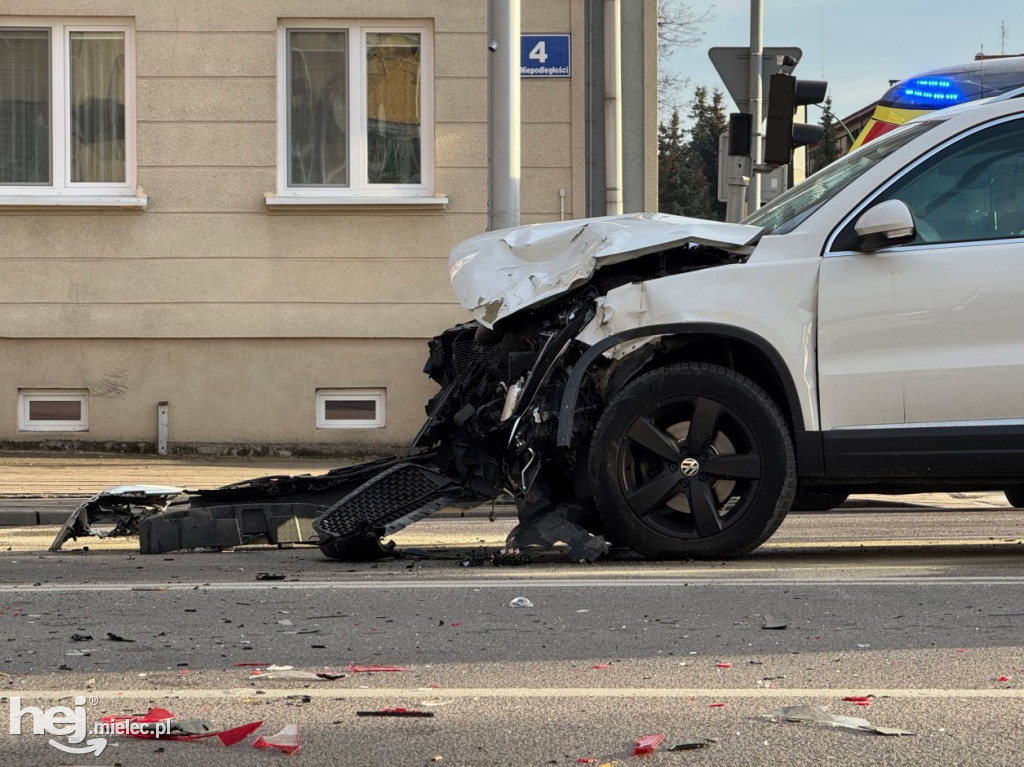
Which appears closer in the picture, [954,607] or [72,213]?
[954,607]

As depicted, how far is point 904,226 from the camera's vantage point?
6.59 metres

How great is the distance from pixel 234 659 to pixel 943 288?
11.5ft

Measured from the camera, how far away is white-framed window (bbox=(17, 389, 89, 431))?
606 inches

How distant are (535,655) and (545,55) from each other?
1124cm

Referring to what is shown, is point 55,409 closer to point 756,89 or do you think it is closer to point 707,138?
point 756,89

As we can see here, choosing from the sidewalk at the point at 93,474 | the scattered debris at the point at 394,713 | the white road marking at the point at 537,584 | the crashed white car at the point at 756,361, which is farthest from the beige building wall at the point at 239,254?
the scattered debris at the point at 394,713

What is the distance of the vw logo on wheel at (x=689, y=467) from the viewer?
6.68 meters

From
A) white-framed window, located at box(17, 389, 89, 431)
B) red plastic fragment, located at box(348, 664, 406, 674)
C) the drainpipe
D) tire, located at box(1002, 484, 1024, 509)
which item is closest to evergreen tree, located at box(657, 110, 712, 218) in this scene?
the drainpipe

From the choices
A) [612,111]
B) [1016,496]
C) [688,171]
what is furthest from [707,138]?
[1016,496]

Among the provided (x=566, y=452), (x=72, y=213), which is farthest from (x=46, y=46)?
(x=566, y=452)

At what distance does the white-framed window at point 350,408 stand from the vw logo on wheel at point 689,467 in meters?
9.12

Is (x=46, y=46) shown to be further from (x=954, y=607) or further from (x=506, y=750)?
(x=506, y=750)

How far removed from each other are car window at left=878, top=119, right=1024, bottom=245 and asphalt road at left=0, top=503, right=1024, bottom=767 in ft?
4.74

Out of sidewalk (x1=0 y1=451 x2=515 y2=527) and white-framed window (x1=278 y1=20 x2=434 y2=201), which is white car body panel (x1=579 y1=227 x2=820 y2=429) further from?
white-framed window (x1=278 y1=20 x2=434 y2=201)
